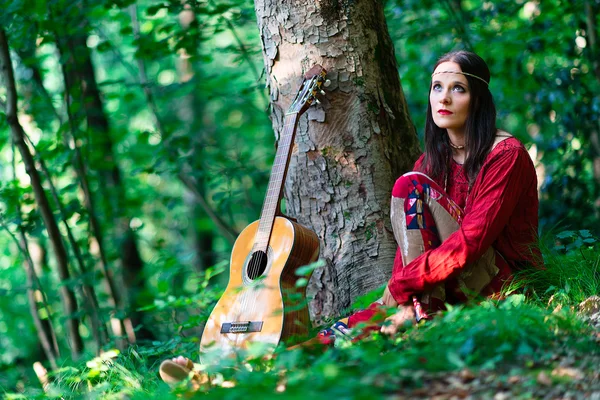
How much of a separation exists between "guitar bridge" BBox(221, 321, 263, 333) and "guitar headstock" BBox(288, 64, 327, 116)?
1.17 metres

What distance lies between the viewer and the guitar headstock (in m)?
3.55

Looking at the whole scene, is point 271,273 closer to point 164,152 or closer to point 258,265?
point 258,265

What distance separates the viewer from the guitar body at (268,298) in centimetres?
308

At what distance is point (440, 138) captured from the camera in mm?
3520

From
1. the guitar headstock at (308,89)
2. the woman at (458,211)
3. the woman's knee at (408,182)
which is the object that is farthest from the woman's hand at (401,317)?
the guitar headstock at (308,89)

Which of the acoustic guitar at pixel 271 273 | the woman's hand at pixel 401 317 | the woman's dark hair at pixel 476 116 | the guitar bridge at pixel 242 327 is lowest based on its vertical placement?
the woman's hand at pixel 401 317

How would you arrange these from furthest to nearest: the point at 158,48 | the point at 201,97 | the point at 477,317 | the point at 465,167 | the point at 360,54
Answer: the point at 201,97 < the point at 158,48 < the point at 360,54 < the point at 465,167 < the point at 477,317

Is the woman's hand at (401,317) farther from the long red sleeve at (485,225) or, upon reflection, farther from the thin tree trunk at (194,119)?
the thin tree trunk at (194,119)

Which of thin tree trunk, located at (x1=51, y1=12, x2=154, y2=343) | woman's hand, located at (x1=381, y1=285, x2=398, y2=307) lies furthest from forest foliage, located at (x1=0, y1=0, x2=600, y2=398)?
woman's hand, located at (x1=381, y1=285, x2=398, y2=307)

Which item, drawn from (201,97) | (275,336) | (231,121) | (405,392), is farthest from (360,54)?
(231,121)

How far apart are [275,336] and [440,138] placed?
139 centimetres

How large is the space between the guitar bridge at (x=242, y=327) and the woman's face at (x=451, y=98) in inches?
54.6

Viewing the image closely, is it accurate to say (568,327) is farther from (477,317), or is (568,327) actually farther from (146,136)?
(146,136)

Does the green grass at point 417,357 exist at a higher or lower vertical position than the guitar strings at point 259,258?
lower
